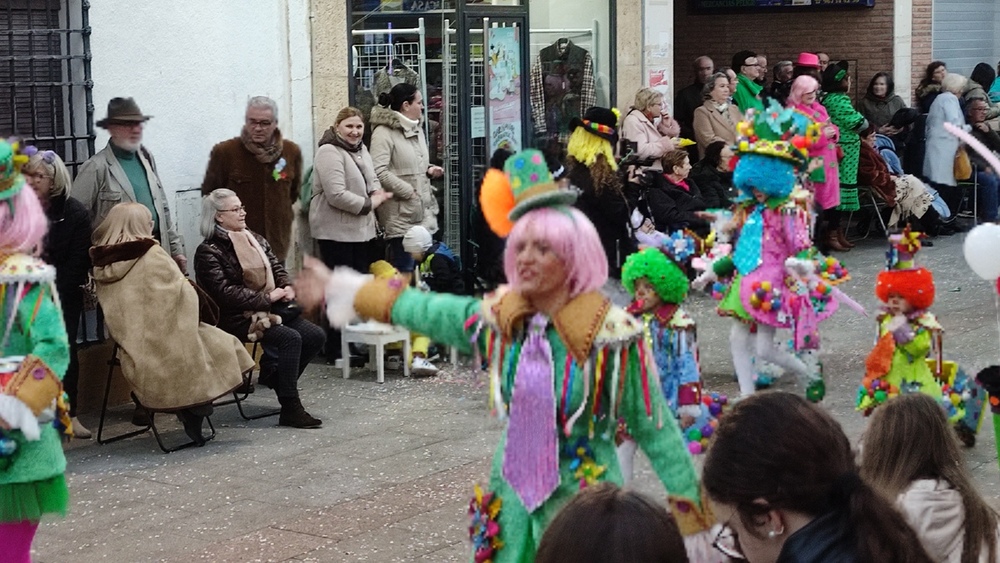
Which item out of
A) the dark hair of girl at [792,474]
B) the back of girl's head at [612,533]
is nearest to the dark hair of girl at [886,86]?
the dark hair of girl at [792,474]

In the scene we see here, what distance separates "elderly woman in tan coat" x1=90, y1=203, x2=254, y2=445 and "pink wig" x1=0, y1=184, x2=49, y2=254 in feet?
10.6

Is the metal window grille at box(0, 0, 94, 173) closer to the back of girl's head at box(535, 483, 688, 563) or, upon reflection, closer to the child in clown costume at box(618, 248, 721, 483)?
the child in clown costume at box(618, 248, 721, 483)

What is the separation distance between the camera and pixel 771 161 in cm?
944

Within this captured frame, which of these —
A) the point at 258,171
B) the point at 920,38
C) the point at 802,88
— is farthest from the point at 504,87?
the point at 920,38

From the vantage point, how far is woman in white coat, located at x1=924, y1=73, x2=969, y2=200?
17.5 meters

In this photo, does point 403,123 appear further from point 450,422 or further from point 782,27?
point 782,27

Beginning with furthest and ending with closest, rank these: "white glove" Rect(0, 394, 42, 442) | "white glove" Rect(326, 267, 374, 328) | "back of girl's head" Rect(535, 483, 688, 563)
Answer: "white glove" Rect(0, 394, 42, 442) → "white glove" Rect(326, 267, 374, 328) → "back of girl's head" Rect(535, 483, 688, 563)

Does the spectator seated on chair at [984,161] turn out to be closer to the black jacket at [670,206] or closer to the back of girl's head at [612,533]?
the black jacket at [670,206]

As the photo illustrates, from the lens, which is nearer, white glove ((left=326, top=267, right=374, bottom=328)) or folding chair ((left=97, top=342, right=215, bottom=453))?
white glove ((left=326, top=267, right=374, bottom=328))

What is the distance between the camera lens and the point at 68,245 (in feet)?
30.2

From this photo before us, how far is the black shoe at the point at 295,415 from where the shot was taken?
31.0ft

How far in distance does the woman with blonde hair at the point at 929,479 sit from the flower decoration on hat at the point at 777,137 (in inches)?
207

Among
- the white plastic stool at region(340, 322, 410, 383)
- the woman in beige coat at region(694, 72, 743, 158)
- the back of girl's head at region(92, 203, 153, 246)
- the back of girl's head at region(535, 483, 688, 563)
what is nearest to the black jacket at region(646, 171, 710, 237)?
the woman in beige coat at region(694, 72, 743, 158)

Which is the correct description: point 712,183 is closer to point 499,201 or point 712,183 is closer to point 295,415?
point 295,415
